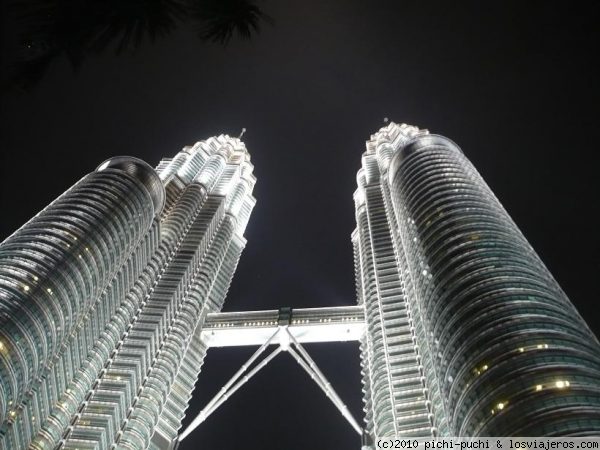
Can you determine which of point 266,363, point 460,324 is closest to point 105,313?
point 266,363

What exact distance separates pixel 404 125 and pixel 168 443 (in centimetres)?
9662

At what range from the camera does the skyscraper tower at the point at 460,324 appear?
51875mm

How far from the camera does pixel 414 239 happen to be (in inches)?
3351

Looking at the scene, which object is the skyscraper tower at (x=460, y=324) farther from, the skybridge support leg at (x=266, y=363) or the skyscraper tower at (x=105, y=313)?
the skyscraper tower at (x=105, y=313)

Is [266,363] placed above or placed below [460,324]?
above

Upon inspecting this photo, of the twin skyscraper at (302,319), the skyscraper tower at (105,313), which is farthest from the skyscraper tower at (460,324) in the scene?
the skyscraper tower at (105,313)

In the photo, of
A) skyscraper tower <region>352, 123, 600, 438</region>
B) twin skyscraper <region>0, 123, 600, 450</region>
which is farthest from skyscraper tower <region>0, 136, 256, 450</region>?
skyscraper tower <region>352, 123, 600, 438</region>

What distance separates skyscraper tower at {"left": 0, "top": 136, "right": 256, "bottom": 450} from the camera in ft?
244

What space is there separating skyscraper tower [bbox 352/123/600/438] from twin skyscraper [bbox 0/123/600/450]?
211 millimetres

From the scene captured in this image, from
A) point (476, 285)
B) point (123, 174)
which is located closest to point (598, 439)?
point (476, 285)

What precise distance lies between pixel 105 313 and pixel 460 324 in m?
57.2

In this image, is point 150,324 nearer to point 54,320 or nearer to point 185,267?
point 185,267

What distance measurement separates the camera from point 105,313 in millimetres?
96062

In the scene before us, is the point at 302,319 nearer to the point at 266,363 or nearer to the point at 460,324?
the point at 266,363
